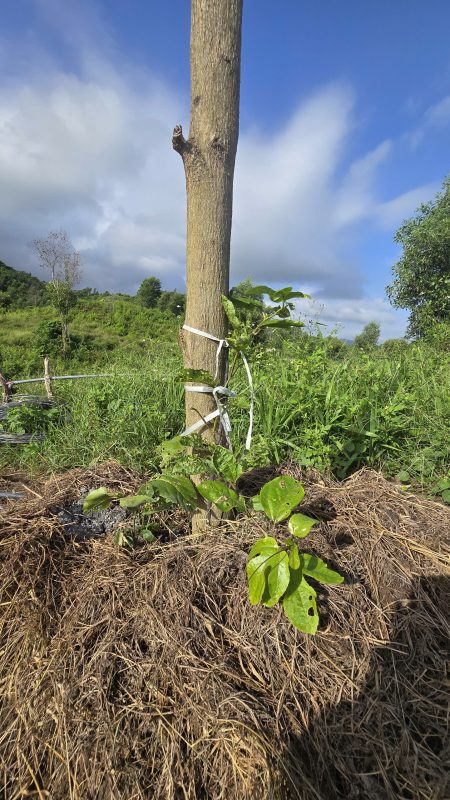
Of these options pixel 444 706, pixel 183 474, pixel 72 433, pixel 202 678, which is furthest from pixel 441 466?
pixel 72 433

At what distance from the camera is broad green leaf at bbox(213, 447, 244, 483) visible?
1.43 m

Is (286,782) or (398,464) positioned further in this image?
(398,464)

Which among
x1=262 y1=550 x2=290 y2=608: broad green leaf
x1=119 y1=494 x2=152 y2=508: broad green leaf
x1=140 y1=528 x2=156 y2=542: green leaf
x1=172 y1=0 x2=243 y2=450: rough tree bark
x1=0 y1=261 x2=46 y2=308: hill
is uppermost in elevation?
x1=0 y1=261 x2=46 y2=308: hill

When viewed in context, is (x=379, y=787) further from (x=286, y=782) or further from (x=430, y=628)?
(x=430, y=628)

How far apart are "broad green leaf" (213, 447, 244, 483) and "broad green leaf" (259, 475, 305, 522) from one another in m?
0.14

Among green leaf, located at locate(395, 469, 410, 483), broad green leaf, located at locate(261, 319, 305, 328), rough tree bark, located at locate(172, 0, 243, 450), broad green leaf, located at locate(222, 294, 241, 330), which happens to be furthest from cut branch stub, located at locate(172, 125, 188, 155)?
green leaf, located at locate(395, 469, 410, 483)

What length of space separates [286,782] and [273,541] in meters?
0.56

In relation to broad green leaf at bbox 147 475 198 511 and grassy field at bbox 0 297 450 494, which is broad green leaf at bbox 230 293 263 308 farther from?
broad green leaf at bbox 147 475 198 511

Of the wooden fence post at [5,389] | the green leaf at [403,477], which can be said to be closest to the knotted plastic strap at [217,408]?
the green leaf at [403,477]

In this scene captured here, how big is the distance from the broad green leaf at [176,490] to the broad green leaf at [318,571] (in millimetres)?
439

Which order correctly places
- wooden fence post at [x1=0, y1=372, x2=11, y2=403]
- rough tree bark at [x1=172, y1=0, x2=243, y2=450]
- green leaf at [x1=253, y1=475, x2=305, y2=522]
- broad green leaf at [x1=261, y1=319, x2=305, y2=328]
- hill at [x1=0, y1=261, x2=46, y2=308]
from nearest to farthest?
green leaf at [x1=253, y1=475, x2=305, y2=522] < rough tree bark at [x1=172, y1=0, x2=243, y2=450] < broad green leaf at [x1=261, y1=319, x2=305, y2=328] < wooden fence post at [x1=0, y1=372, x2=11, y2=403] < hill at [x1=0, y1=261, x2=46, y2=308]

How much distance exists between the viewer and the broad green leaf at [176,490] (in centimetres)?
132

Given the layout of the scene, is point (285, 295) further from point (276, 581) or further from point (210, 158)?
point (276, 581)

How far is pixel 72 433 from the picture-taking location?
3168 millimetres
